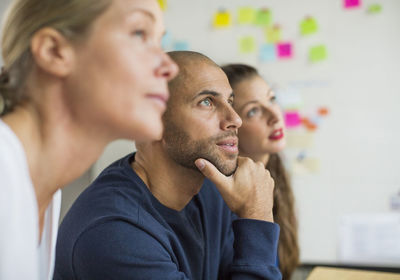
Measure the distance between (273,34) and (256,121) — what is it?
29.5 inches

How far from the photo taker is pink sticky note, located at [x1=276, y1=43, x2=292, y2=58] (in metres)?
2.13

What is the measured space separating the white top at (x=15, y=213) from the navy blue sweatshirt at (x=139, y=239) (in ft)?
0.79

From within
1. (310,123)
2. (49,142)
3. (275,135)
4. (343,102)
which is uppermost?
(343,102)

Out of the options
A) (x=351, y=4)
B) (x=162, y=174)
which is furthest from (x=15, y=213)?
(x=351, y=4)

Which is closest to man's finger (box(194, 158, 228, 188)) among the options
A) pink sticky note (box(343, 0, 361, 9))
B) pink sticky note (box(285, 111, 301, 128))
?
pink sticky note (box(285, 111, 301, 128))

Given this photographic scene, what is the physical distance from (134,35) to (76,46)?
96mm

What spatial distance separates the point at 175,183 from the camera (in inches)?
43.8

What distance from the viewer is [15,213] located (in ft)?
1.97

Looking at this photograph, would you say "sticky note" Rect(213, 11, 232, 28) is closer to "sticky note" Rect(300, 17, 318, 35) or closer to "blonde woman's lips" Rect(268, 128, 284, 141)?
"sticky note" Rect(300, 17, 318, 35)

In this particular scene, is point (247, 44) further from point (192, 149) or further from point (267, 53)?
point (192, 149)

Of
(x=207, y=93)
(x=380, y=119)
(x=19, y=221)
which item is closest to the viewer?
(x=19, y=221)

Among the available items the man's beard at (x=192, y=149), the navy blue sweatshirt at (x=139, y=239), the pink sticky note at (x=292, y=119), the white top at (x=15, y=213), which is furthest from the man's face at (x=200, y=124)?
the pink sticky note at (x=292, y=119)

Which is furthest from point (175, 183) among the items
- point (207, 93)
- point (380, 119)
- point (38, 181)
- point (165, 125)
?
point (380, 119)

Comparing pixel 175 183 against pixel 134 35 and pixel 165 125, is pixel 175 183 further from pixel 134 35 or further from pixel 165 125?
pixel 134 35
